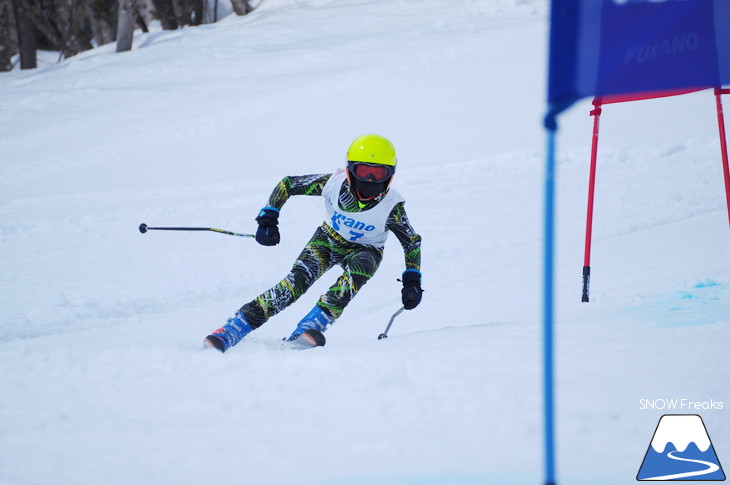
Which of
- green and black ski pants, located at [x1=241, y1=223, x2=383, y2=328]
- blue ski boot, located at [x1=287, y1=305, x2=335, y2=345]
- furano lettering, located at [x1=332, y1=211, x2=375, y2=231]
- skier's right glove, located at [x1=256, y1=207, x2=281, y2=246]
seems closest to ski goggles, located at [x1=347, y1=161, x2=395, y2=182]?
furano lettering, located at [x1=332, y1=211, x2=375, y2=231]

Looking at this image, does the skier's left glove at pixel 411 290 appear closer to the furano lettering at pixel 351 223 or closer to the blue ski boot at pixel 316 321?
the furano lettering at pixel 351 223

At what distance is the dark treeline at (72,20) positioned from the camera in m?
22.5

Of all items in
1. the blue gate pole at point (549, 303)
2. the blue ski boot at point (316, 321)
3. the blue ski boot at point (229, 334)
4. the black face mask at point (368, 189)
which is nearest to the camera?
the blue gate pole at point (549, 303)

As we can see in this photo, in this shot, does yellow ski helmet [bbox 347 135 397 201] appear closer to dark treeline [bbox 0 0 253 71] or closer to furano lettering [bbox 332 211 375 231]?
furano lettering [bbox 332 211 375 231]

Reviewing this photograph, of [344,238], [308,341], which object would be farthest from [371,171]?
[308,341]

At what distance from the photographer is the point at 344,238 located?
15.4 ft

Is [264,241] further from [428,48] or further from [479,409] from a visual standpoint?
[428,48]

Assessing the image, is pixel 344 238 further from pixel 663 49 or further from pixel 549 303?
pixel 549 303

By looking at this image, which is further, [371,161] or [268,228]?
[268,228]

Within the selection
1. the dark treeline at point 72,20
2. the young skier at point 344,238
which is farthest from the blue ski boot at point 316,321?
the dark treeline at point 72,20

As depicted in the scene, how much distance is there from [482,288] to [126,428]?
3797 mm

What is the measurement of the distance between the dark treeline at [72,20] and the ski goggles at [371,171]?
19495 mm

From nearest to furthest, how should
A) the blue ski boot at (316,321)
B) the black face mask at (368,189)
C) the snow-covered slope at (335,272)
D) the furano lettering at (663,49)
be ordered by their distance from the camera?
the snow-covered slope at (335,272) → the furano lettering at (663,49) → the blue ski boot at (316,321) → the black face mask at (368,189)

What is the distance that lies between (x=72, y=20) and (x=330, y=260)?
26.7 metres
